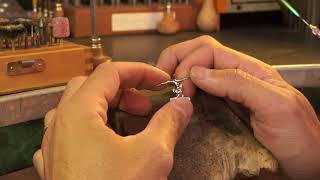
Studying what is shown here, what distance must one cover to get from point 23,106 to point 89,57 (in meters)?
0.21

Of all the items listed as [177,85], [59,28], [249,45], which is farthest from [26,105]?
[249,45]

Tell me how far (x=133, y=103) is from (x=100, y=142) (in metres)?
0.17

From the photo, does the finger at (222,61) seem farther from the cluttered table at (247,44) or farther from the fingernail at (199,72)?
the cluttered table at (247,44)

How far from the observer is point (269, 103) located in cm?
55

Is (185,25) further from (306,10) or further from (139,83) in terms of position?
(139,83)

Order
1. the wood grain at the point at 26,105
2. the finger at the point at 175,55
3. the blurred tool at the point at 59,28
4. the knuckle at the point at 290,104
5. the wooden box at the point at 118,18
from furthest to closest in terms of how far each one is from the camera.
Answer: the wooden box at the point at 118,18 → the blurred tool at the point at 59,28 → the wood grain at the point at 26,105 → the finger at the point at 175,55 → the knuckle at the point at 290,104

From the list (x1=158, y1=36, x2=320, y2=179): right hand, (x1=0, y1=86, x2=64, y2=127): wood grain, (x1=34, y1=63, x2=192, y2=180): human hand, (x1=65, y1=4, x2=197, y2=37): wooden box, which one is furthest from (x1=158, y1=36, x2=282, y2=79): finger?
(x1=65, y1=4, x2=197, y2=37): wooden box

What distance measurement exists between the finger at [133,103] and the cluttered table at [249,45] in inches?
19.2

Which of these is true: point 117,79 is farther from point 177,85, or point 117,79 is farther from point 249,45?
point 249,45

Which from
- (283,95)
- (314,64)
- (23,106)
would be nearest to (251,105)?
(283,95)

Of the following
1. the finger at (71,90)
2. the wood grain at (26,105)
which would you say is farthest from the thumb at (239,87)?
the wood grain at (26,105)

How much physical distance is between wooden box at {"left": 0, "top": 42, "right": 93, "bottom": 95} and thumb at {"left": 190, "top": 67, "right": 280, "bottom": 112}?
424mm

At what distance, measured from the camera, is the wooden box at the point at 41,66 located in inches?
34.4

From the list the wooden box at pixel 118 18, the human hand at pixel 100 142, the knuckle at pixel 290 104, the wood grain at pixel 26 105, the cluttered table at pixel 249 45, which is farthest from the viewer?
the wooden box at pixel 118 18
